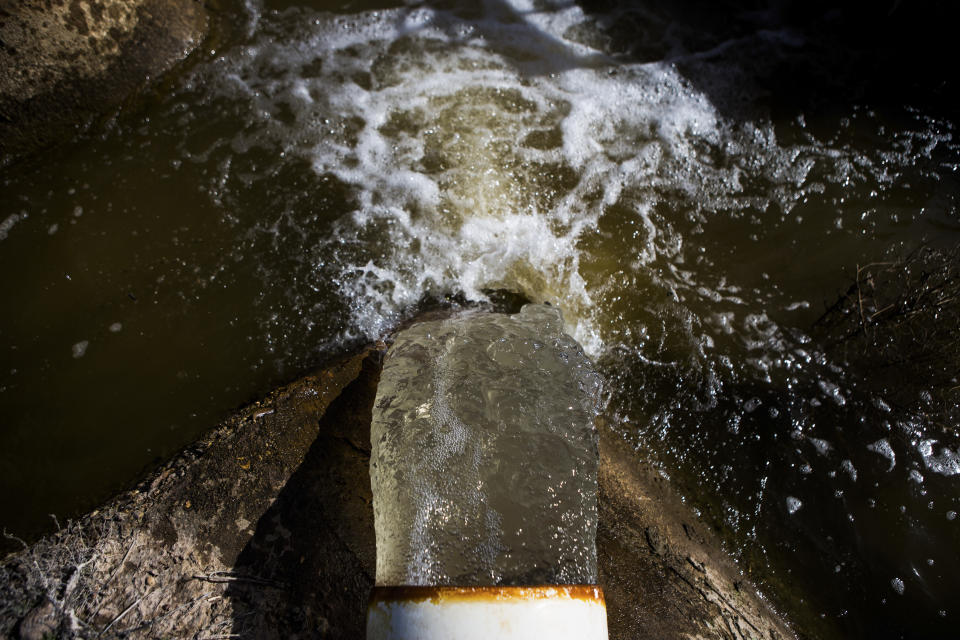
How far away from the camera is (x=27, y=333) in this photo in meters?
2.56

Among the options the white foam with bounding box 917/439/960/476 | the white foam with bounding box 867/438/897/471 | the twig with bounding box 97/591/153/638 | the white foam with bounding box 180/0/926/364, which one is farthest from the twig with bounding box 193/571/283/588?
the white foam with bounding box 917/439/960/476

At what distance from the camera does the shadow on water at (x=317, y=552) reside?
1.74m

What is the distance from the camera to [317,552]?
186 centimetres

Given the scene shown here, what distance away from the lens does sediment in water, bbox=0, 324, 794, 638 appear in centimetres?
167

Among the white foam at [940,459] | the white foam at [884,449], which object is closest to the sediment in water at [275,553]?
the white foam at [884,449]

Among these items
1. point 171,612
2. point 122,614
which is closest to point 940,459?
point 171,612

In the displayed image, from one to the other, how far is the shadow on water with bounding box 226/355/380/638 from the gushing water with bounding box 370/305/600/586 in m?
0.23

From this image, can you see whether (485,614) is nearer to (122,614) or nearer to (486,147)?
(122,614)

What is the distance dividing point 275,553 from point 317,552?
15 centimetres

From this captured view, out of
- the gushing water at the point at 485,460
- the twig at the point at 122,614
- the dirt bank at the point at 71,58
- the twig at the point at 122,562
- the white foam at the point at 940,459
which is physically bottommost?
the white foam at the point at 940,459

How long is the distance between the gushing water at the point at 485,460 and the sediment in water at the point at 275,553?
0.94ft

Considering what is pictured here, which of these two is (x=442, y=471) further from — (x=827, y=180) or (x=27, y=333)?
(x=827, y=180)

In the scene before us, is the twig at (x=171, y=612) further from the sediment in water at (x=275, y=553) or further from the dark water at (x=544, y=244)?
the dark water at (x=544, y=244)

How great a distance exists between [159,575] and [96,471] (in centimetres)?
93
